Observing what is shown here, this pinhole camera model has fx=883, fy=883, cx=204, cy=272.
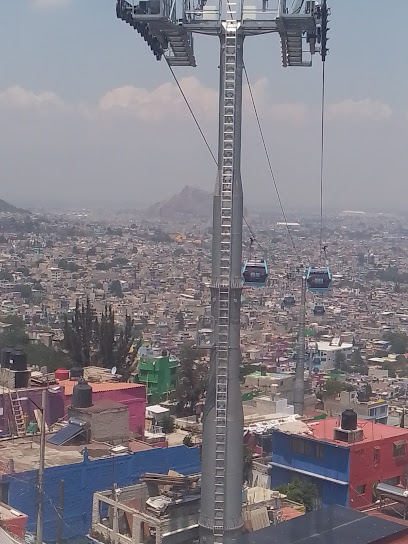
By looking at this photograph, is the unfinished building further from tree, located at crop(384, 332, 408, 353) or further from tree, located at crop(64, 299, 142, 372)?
tree, located at crop(384, 332, 408, 353)

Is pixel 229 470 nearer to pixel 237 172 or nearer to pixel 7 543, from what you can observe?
pixel 7 543

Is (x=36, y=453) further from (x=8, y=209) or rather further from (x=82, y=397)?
(x=8, y=209)

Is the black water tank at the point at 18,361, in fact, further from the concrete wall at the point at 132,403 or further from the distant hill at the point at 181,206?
the distant hill at the point at 181,206

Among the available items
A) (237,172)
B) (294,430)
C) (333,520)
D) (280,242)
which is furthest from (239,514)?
(280,242)

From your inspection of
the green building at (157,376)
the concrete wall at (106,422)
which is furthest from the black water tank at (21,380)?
the green building at (157,376)

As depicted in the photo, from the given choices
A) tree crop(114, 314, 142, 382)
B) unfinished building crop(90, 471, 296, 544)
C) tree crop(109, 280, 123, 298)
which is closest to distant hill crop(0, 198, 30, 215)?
tree crop(109, 280, 123, 298)

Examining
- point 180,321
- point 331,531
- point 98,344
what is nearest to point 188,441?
point 331,531

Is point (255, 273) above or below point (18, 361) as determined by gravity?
above
